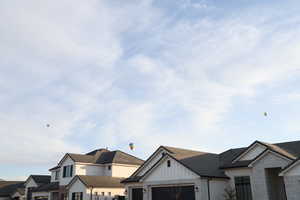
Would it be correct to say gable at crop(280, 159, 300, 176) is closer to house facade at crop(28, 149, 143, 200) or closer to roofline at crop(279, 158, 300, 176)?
roofline at crop(279, 158, 300, 176)

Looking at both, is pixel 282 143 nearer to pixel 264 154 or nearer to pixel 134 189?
pixel 264 154

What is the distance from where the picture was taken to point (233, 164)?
27859 millimetres

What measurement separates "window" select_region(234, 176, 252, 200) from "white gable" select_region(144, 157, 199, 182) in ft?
12.1

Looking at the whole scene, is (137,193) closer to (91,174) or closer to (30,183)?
(91,174)

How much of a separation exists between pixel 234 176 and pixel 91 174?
76.5 feet

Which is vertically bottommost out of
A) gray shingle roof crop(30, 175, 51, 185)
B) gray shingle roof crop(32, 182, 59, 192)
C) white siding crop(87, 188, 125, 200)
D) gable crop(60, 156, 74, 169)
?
white siding crop(87, 188, 125, 200)

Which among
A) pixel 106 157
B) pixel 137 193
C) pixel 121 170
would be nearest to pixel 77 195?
pixel 121 170

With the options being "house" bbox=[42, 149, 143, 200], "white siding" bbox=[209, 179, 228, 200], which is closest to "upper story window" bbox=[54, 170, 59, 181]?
"house" bbox=[42, 149, 143, 200]

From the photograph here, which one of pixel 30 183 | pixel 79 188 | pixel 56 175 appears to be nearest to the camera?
pixel 79 188

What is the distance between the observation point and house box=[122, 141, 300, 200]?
24.4 metres

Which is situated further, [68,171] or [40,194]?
[40,194]

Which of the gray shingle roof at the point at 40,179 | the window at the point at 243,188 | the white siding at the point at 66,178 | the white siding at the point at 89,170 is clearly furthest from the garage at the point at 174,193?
the gray shingle roof at the point at 40,179

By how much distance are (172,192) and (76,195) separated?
15.6 metres

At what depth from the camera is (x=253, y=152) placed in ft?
90.4
